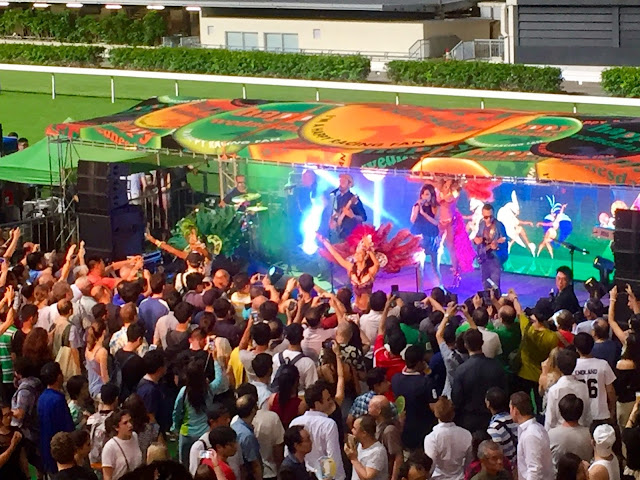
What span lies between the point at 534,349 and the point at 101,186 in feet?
20.7

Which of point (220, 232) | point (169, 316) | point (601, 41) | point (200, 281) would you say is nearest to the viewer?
point (169, 316)

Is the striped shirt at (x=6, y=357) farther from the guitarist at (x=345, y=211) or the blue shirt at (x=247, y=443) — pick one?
the guitarist at (x=345, y=211)

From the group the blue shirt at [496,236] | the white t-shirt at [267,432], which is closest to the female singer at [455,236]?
the blue shirt at [496,236]

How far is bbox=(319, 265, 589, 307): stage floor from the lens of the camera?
14648 millimetres

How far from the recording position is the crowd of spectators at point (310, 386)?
26.2 feet

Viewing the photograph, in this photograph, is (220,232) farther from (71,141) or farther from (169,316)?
(169,316)

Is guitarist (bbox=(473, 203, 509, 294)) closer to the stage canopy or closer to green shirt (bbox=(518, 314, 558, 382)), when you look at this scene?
the stage canopy

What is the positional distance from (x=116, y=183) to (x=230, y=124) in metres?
3.03

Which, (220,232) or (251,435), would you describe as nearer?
(251,435)

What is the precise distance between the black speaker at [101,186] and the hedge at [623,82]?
13.3 meters

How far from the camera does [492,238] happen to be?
14.1 metres

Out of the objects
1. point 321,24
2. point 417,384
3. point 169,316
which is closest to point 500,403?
point 417,384

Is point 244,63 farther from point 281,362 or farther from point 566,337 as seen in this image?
point 281,362

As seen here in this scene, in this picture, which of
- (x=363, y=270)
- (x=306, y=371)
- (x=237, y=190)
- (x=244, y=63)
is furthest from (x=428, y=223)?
(x=244, y=63)
